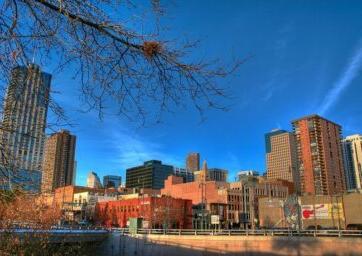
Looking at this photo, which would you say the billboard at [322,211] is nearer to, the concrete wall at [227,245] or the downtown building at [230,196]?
the concrete wall at [227,245]

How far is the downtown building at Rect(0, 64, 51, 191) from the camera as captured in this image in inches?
218

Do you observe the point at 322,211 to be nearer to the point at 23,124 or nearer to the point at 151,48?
the point at 23,124

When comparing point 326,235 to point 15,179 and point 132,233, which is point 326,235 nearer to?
point 132,233

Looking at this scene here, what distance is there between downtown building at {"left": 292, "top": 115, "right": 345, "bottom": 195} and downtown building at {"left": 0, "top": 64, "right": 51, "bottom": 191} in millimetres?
142756

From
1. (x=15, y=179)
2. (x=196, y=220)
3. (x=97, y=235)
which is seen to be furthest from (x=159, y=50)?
(x=196, y=220)

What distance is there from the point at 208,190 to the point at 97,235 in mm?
63773

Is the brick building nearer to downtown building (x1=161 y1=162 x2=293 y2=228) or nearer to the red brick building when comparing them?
downtown building (x1=161 y1=162 x2=293 y2=228)

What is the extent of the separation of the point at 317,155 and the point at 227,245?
99.3 m

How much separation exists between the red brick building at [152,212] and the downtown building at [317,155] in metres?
53.4

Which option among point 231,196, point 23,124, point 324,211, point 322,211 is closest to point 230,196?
point 231,196

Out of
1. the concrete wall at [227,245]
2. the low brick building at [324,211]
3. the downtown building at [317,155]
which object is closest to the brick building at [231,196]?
the downtown building at [317,155]

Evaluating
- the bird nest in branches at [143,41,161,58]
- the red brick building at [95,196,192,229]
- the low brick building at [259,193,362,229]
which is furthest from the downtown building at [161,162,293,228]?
the bird nest in branches at [143,41,161,58]

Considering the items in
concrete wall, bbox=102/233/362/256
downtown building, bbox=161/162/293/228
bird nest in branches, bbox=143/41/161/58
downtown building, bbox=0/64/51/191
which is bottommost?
concrete wall, bbox=102/233/362/256

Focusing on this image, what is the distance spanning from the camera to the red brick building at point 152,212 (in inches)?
3883
